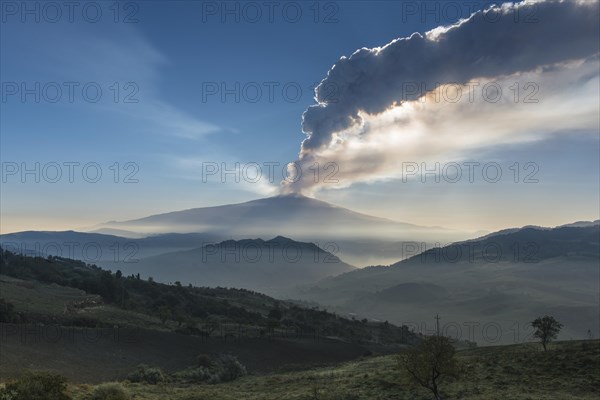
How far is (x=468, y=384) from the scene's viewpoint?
42906 millimetres

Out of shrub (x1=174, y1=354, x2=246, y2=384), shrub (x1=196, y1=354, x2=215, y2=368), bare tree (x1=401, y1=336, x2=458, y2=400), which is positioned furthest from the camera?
shrub (x1=196, y1=354, x2=215, y2=368)

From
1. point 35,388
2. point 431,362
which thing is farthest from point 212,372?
point 35,388

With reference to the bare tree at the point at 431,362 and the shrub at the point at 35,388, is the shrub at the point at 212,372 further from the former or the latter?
the shrub at the point at 35,388

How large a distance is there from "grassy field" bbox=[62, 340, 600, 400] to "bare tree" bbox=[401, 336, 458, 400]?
6.46 feet

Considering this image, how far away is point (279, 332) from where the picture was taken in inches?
4200

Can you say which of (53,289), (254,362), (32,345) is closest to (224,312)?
(53,289)

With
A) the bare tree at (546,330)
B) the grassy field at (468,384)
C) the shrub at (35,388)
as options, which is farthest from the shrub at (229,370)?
the bare tree at (546,330)

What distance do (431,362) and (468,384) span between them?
7.12 m

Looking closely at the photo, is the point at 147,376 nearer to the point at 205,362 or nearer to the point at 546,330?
the point at 205,362

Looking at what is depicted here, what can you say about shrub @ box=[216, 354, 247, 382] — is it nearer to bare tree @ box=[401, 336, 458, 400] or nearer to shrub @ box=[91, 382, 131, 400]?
shrub @ box=[91, 382, 131, 400]

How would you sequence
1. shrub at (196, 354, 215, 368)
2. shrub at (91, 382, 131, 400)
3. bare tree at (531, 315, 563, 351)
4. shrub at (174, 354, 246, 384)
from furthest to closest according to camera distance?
shrub at (196, 354, 215, 368) < shrub at (174, 354, 246, 384) < bare tree at (531, 315, 563, 351) < shrub at (91, 382, 131, 400)

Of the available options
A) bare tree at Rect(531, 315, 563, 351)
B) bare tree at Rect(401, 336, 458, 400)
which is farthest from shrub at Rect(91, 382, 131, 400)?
bare tree at Rect(531, 315, 563, 351)

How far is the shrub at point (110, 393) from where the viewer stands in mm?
34381

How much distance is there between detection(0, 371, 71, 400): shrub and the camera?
1039 inches
